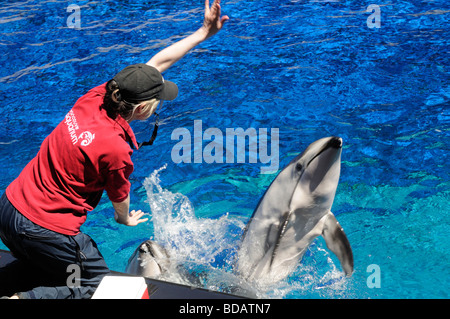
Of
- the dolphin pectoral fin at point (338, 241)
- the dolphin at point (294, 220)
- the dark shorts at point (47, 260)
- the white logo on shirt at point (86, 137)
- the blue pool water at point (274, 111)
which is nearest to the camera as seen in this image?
the white logo on shirt at point (86, 137)

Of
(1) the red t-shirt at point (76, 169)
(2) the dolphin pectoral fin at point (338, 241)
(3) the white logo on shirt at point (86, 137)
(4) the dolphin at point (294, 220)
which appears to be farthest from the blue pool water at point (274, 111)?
(3) the white logo on shirt at point (86, 137)

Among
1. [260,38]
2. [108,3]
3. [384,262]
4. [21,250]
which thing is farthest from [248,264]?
[108,3]

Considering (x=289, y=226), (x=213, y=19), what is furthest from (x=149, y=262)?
(x=213, y=19)

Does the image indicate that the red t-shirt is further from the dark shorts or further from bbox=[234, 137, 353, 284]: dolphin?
bbox=[234, 137, 353, 284]: dolphin

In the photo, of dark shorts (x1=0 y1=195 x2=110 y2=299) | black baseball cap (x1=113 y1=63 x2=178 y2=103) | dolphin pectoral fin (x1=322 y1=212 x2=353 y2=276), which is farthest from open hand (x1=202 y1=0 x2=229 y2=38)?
dark shorts (x1=0 y1=195 x2=110 y2=299)

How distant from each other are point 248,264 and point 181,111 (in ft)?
12.1

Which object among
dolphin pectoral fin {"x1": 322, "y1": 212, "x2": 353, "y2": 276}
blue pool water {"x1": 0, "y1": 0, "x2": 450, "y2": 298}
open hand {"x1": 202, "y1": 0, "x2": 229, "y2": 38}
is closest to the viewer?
open hand {"x1": 202, "y1": 0, "x2": 229, "y2": 38}

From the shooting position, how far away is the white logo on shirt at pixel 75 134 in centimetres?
289

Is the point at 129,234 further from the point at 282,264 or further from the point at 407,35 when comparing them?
the point at 407,35

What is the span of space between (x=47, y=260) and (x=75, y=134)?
875 millimetres

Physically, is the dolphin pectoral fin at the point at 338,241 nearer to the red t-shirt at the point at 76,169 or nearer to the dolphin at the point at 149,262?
the dolphin at the point at 149,262

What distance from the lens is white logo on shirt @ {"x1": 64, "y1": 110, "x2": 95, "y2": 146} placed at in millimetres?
2893

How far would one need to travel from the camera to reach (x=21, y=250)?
3.16m

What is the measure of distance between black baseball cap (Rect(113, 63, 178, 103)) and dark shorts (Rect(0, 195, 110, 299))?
100 centimetres
